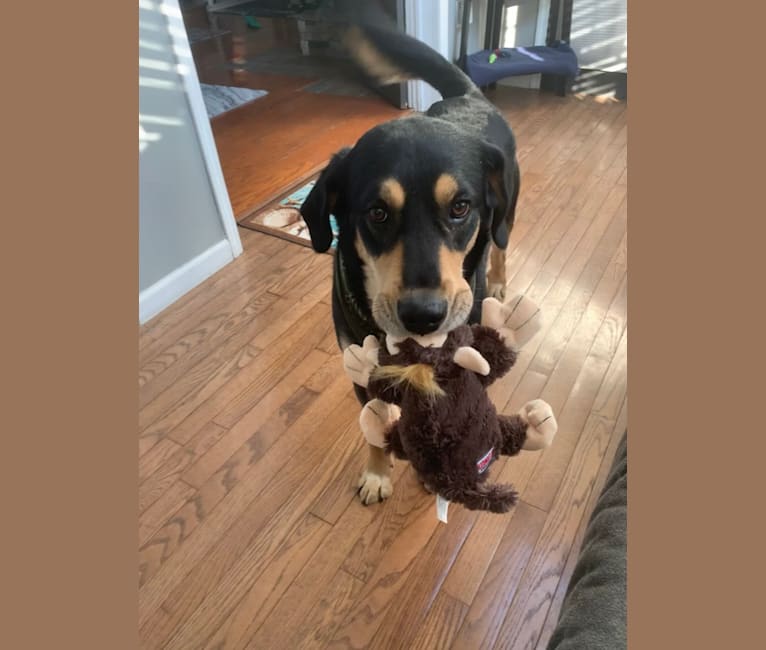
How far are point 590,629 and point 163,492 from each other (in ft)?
4.11

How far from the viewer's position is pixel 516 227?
8.20 feet

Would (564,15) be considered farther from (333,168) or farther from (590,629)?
(590,629)

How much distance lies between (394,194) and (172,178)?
1387mm

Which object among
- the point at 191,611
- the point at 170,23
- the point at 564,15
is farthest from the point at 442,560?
the point at 564,15

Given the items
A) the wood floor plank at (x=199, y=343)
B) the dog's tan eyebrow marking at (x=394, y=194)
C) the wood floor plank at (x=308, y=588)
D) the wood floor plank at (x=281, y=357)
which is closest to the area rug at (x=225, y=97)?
the wood floor plank at (x=199, y=343)

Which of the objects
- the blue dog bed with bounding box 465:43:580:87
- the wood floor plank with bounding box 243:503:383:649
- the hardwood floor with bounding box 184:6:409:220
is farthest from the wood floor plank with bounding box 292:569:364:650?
→ the blue dog bed with bounding box 465:43:580:87

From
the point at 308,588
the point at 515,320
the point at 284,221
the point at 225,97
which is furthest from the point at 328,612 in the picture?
the point at 225,97

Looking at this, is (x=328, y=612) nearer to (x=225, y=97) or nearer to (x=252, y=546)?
(x=252, y=546)

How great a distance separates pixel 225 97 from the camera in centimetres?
446

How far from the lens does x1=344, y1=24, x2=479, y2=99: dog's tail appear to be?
199cm

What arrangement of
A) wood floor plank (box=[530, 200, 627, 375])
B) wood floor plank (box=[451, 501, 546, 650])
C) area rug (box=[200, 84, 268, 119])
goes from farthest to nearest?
area rug (box=[200, 84, 268, 119]) → wood floor plank (box=[530, 200, 627, 375]) → wood floor plank (box=[451, 501, 546, 650])

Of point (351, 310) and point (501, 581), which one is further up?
point (351, 310)

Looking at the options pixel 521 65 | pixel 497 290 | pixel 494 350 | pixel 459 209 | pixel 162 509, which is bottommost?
pixel 162 509

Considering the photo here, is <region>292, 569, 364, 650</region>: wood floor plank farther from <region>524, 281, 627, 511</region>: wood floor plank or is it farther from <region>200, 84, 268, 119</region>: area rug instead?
<region>200, 84, 268, 119</region>: area rug
